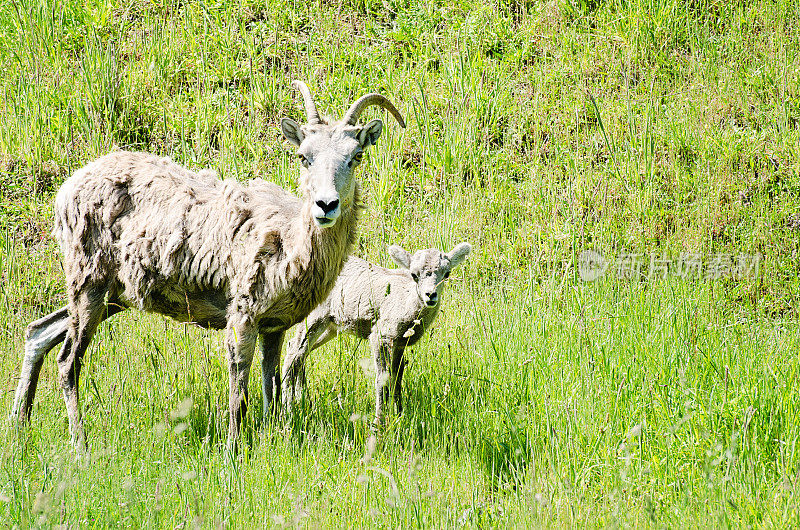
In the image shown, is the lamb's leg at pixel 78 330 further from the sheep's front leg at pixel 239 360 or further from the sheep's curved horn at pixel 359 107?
the sheep's curved horn at pixel 359 107

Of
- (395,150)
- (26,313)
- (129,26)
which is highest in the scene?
(129,26)

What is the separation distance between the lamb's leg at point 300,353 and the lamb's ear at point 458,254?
3.71 feet

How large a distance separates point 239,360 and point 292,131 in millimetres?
1522

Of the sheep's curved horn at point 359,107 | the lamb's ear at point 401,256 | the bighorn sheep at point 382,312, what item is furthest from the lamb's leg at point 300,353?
the sheep's curved horn at point 359,107

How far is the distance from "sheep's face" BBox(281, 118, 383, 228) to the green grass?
4.41 feet

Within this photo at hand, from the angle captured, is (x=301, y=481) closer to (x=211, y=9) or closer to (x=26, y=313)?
(x=26, y=313)

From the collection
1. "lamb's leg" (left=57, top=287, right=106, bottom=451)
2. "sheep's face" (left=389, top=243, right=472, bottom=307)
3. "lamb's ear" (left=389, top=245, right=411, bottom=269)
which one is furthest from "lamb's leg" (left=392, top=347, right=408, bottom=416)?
"lamb's leg" (left=57, top=287, right=106, bottom=451)

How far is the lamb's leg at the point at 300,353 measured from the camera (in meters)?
6.32

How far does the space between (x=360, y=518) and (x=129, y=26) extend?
8.24 metres

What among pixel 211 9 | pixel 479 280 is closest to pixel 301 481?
pixel 479 280

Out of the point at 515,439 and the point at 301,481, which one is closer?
the point at 301,481

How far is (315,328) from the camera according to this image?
6.65 m

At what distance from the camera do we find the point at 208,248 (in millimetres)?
5809

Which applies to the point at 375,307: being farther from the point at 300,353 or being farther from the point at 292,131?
the point at 292,131
